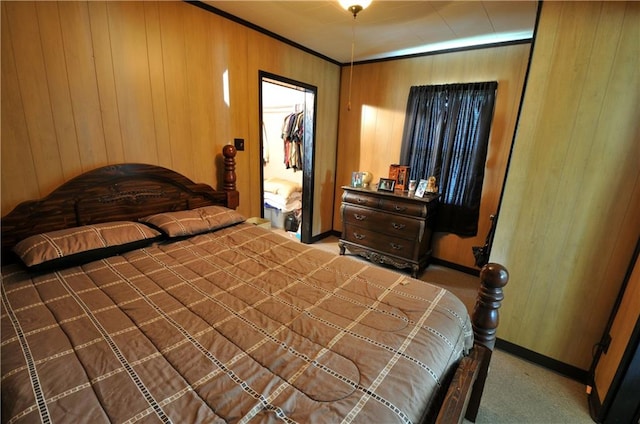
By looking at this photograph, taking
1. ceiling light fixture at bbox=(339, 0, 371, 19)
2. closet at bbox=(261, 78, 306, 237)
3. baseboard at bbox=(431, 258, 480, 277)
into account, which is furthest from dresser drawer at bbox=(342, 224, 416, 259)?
ceiling light fixture at bbox=(339, 0, 371, 19)

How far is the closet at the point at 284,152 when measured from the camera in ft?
14.0

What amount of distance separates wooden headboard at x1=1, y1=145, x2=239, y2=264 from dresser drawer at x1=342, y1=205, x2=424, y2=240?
1.54m

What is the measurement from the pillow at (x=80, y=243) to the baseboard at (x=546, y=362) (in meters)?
2.58

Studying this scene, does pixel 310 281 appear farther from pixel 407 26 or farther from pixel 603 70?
pixel 407 26

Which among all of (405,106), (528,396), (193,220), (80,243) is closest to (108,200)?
(80,243)

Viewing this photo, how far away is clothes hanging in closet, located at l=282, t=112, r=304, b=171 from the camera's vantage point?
13.7ft

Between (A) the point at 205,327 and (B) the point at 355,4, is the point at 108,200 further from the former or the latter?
(B) the point at 355,4

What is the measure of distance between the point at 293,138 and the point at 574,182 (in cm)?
337

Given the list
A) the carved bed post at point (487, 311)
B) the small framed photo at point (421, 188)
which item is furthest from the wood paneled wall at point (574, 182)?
the small framed photo at point (421, 188)

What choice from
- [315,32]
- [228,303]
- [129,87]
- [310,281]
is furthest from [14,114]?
[315,32]

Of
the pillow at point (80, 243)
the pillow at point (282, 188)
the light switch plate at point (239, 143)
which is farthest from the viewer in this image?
the pillow at point (282, 188)

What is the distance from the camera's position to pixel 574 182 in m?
1.71

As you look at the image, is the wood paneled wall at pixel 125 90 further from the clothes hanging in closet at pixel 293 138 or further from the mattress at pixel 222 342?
the clothes hanging in closet at pixel 293 138

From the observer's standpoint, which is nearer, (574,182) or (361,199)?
(574,182)
